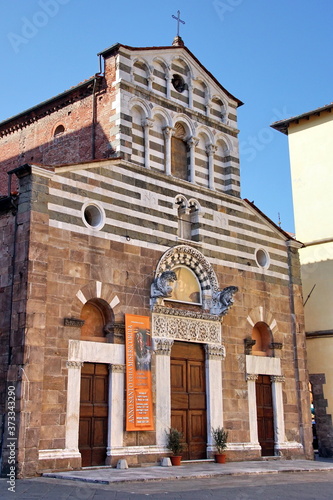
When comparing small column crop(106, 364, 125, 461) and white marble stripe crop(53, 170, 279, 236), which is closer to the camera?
small column crop(106, 364, 125, 461)

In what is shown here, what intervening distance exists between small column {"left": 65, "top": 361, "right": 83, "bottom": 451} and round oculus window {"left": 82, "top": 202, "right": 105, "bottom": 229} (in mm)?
3733

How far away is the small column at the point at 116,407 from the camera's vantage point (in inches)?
632

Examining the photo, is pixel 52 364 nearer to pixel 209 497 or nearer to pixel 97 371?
pixel 97 371

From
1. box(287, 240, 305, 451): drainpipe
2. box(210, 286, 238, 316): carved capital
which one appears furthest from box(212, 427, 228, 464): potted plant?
box(287, 240, 305, 451): drainpipe

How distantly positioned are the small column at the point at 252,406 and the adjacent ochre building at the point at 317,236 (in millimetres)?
4435

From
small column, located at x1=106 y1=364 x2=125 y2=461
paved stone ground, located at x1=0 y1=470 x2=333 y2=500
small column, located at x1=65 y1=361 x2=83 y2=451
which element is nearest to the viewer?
paved stone ground, located at x1=0 y1=470 x2=333 y2=500

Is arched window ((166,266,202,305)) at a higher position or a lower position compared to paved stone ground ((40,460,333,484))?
higher

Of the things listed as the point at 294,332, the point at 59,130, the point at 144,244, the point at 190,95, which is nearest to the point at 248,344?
the point at 294,332

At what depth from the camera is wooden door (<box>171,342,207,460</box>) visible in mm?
17938

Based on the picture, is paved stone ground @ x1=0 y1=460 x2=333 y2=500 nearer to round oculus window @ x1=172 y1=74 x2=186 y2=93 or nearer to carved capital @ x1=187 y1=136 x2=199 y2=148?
carved capital @ x1=187 y1=136 x2=199 y2=148

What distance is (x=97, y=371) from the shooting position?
16.3 m

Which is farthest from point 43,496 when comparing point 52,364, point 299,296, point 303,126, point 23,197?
point 303,126

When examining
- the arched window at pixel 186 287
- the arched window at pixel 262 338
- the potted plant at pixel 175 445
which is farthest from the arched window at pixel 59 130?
the potted plant at pixel 175 445

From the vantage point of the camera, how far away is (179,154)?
815 inches
